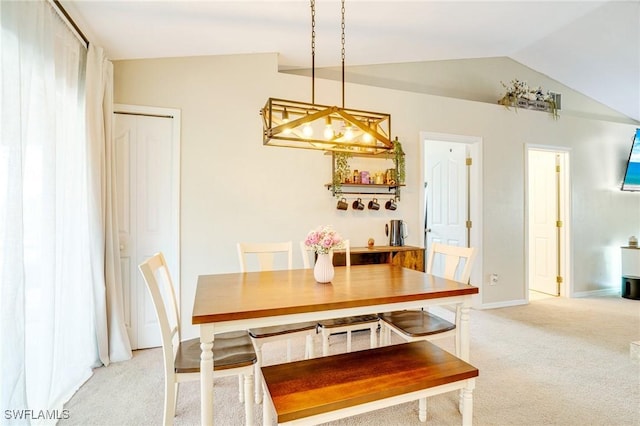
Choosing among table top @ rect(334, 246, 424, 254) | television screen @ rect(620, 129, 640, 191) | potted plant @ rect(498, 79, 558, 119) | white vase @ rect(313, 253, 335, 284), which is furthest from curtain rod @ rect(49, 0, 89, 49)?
television screen @ rect(620, 129, 640, 191)

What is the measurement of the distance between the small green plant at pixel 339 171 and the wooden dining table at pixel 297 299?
1297 mm

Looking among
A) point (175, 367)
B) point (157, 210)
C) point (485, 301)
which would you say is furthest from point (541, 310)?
point (157, 210)

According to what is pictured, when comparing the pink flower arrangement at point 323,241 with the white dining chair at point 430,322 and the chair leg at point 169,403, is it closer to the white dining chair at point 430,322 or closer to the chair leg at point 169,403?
the white dining chair at point 430,322

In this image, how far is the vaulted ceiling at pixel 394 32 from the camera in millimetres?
2350

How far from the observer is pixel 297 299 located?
1.61 metres

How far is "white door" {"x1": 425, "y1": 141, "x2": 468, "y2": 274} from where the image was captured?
4.30 m

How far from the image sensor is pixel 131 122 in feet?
9.26

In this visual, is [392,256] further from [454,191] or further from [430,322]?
[454,191]

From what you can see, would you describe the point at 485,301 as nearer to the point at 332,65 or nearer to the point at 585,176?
the point at 585,176

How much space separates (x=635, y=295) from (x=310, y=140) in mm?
5850

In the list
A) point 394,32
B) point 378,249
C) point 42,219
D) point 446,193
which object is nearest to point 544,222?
point 446,193

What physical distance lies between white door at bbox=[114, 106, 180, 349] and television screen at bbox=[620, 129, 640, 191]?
661 cm

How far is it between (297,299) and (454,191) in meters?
3.60

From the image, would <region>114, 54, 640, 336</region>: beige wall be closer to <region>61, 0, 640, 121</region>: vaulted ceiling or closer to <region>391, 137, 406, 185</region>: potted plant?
<region>391, 137, 406, 185</region>: potted plant
